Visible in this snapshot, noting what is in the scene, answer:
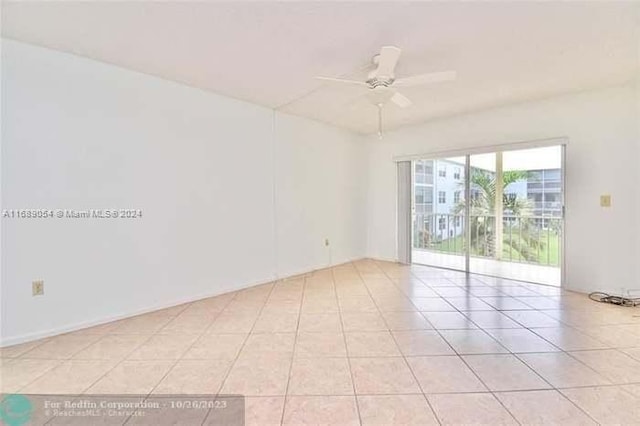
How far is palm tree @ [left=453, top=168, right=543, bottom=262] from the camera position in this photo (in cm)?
467

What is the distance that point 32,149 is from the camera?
2520mm

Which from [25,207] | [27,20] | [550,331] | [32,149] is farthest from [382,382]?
[27,20]

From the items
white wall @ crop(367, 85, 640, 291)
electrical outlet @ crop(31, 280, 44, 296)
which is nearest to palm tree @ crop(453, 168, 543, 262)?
white wall @ crop(367, 85, 640, 291)

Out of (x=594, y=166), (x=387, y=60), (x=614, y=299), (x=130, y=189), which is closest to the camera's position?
(x=387, y=60)

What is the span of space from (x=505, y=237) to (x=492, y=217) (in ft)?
1.28

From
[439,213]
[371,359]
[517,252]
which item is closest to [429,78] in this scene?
[371,359]

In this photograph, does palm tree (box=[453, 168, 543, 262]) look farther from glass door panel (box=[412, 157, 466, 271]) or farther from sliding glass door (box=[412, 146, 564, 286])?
glass door panel (box=[412, 157, 466, 271])

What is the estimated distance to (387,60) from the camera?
92.0 inches

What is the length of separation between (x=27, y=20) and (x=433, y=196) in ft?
17.3

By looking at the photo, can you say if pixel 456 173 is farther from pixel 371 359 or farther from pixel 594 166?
pixel 371 359

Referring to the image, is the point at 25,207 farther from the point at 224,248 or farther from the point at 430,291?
the point at 430,291

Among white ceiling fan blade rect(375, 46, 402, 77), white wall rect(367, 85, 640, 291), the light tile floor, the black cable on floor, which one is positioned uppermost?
white ceiling fan blade rect(375, 46, 402, 77)

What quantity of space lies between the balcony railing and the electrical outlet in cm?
498

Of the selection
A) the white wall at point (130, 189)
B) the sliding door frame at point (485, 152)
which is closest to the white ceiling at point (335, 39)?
the white wall at point (130, 189)
